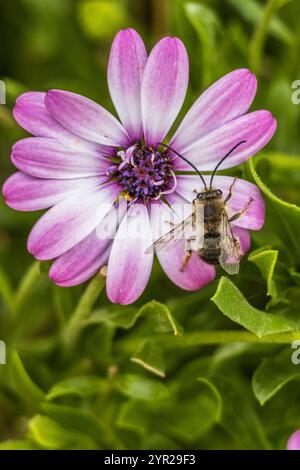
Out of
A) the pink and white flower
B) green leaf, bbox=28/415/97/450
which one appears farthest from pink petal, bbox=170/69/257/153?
green leaf, bbox=28/415/97/450

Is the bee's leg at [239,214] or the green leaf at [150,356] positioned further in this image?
the green leaf at [150,356]

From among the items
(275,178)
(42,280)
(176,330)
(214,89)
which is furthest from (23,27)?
(176,330)

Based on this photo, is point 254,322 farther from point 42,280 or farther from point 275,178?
point 42,280

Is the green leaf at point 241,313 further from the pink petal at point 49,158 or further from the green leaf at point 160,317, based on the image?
the pink petal at point 49,158

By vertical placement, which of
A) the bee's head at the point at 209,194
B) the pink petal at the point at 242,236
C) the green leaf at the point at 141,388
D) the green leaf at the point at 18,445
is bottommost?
the green leaf at the point at 18,445

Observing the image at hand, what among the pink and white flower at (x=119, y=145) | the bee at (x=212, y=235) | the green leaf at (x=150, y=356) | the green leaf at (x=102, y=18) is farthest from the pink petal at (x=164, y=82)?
the green leaf at (x=102, y=18)

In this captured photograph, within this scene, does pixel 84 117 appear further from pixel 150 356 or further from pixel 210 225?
pixel 150 356

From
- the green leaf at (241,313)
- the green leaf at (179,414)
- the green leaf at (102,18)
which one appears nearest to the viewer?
the green leaf at (241,313)
